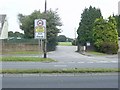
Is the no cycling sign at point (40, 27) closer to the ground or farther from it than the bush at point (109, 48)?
farther from it

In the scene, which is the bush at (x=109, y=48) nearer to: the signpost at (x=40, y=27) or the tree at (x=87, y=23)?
the tree at (x=87, y=23)

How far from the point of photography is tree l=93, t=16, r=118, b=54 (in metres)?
53.4

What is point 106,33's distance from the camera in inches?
2165

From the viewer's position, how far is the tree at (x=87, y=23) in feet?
205

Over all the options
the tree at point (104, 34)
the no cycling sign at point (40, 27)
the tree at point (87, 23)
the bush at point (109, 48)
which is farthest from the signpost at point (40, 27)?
the tree at point (87, 23)

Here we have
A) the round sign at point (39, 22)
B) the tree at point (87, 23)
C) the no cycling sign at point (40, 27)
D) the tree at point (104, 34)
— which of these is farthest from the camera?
the tree at point (87, 23)

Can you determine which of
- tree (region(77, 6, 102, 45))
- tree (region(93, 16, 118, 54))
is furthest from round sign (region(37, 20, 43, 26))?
tree (region(77, 6, 102, 45))

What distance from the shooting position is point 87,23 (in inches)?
2534

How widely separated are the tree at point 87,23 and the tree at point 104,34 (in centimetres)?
541

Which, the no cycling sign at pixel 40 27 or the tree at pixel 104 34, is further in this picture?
the tree at pixel 104 34

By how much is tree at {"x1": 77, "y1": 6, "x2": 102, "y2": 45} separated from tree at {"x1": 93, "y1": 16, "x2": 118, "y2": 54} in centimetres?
541

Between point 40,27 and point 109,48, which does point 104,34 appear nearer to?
point 109,48

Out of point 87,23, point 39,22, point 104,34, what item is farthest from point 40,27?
point 87,23

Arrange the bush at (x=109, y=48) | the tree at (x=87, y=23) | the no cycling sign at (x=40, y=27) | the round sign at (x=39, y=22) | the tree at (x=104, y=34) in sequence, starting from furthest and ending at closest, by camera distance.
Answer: the tree at (x=87, y=23) < the tree at (x=104, y=34) < the bush at (x=109, y=48) < the no cycling sign at (x=40, y=27) < the round sign at (x=39, y=22)
